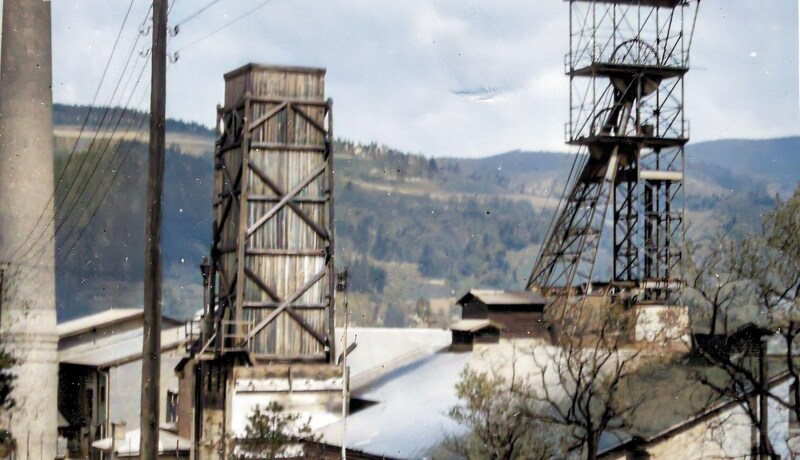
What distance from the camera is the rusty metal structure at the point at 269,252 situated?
53.7ft

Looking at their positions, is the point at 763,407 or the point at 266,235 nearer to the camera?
the point at 763,407

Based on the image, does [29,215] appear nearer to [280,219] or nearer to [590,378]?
[280,219]

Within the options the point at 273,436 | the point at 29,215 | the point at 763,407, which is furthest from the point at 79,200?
the point at 763,407

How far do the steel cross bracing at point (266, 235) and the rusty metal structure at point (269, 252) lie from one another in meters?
0.01

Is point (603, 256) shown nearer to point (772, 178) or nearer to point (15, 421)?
point (772, 178)

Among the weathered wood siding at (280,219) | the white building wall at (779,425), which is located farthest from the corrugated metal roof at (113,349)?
the white building wall at (779,425)

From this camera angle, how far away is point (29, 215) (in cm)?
1867

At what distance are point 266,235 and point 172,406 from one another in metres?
4.72

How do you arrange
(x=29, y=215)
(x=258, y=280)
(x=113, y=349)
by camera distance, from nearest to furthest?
(x=258, y=280), (x=29, y=215), (x=113, y=349)

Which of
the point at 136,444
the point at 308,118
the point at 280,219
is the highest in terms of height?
the point at 308,118

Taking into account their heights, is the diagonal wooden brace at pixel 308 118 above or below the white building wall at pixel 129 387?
above

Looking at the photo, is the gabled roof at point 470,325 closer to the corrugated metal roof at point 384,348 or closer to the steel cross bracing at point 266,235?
the corrugated metal roof at point 384,348

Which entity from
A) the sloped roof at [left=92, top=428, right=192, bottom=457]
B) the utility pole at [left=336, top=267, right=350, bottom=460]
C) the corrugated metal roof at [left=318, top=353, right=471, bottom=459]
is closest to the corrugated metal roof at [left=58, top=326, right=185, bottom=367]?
the sloped roof at [left=92, top=428, right=192, bottom=457]

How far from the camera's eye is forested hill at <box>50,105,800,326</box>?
15477 millimetres
